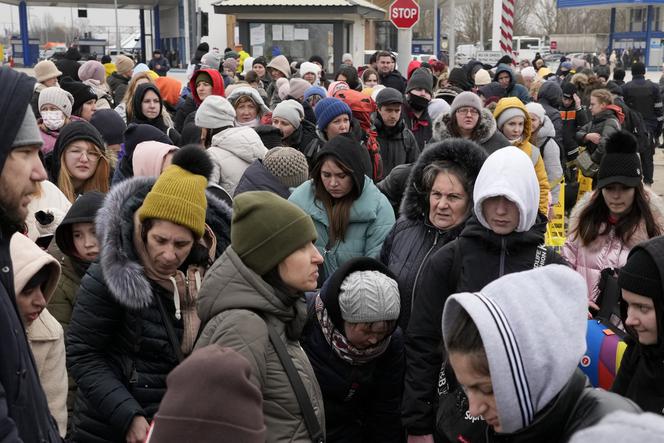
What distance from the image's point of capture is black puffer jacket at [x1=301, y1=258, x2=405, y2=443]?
3.57 m

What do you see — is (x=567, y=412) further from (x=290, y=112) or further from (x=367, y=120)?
(x=367, y=120)

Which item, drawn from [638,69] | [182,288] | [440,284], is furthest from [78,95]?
[638,69]

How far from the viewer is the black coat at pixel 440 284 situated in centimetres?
360

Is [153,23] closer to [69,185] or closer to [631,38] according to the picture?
[631,38]

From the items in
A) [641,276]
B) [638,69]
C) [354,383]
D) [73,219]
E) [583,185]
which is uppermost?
[638,69]

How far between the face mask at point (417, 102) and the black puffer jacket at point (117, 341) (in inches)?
250

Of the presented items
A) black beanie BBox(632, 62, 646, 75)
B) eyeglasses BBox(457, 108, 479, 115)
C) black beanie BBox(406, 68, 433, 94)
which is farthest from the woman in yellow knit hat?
black beanie BBox(632, 62, 646, 75)

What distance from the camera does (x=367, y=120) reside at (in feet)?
26.7

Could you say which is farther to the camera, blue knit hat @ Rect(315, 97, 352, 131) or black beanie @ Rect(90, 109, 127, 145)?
black beanie @ Rect(90, 109, 127, 145)

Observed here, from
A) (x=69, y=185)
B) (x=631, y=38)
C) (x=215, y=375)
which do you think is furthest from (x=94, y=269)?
(x=631, y=38)

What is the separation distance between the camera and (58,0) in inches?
1609

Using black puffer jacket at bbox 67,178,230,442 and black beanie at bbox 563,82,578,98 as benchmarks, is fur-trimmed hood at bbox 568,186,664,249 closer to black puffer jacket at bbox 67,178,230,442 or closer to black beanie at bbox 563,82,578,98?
black puffer jacket at bbox 67,178,230,442

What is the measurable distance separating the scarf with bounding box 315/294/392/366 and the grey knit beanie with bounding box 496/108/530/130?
473 cm

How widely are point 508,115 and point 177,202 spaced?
5.13 meters
